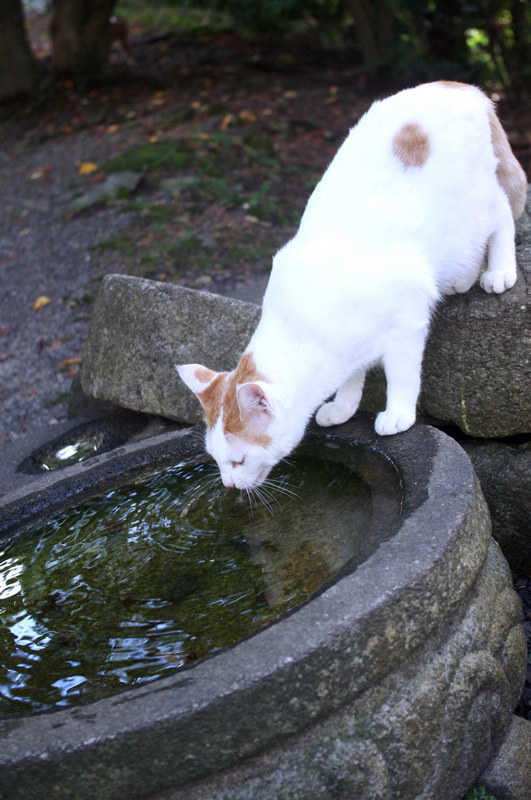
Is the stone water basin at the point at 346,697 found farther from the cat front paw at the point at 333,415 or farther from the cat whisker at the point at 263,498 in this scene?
the cat front paw at the point at 333,415

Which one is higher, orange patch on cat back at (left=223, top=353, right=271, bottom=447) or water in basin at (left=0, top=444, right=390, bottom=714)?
orange patch on cat back at (left=223, top=353, right=271, bottom=447)

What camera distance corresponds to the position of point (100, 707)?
6.68 feet

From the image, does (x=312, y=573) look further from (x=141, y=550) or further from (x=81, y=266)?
(x=81, y=266)

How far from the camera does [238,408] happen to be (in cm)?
284

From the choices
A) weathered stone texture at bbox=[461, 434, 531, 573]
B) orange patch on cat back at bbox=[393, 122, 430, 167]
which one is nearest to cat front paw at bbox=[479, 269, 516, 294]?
orange patch on cat back at bbox=[393, 122, 430, 167]

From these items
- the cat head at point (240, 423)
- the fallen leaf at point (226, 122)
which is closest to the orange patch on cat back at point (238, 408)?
the cat head at point (240, 423)

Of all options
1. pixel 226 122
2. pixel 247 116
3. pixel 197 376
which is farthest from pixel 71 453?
pixel 247 116

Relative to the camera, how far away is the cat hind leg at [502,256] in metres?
3.27

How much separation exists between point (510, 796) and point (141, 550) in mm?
1436

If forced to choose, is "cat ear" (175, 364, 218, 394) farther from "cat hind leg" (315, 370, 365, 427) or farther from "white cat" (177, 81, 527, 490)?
"cat hind leg" (315, 370, 365, 427)

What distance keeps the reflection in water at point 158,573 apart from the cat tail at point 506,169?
1.36 metres

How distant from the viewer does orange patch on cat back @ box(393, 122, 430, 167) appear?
3154 mm

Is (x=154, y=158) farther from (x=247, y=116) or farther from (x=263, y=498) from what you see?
(x=263, y=498)

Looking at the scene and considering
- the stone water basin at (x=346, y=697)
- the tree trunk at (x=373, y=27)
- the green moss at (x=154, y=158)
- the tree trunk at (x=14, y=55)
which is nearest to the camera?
the stone water basin at (x=346, y=697)
